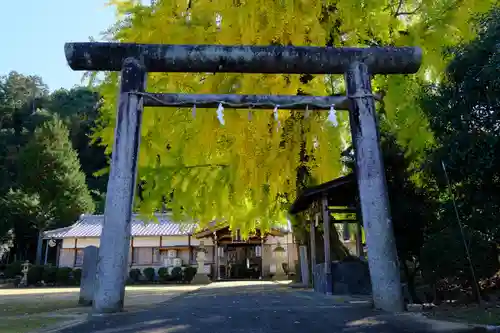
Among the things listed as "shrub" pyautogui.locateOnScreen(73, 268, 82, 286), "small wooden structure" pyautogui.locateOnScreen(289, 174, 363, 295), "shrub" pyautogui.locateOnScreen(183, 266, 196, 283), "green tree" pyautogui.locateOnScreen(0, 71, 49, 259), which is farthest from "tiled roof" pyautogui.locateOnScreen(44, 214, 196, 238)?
"small wooden structure" pyautogui.locateOnScreen(289, 174, 363, 295)

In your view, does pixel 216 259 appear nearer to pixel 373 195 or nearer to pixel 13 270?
pixel 13 270

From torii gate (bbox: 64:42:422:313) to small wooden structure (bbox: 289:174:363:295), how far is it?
457 centimetres

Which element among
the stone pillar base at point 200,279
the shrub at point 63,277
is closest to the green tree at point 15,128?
the shrub at point 63,277

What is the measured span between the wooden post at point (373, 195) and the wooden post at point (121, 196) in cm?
249

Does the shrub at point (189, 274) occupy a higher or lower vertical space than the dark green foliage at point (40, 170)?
lower

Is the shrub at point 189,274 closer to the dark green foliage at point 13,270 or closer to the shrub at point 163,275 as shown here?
the shrub at point 163,275

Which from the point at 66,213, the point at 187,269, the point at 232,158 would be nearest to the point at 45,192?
the point at 66,213

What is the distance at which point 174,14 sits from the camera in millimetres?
6910

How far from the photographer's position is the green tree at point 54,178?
29.0 metres

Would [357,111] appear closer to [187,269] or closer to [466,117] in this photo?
[466,117]

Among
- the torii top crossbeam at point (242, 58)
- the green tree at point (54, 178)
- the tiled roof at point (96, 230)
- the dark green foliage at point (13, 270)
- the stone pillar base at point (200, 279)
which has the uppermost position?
the green tree at point (54, 178)

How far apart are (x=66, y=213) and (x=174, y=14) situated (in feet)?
84.1

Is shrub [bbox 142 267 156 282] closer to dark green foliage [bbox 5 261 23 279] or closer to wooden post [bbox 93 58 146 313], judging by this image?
dark green foliage [bbox 5 261 23 279]

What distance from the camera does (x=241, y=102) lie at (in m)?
4.70
